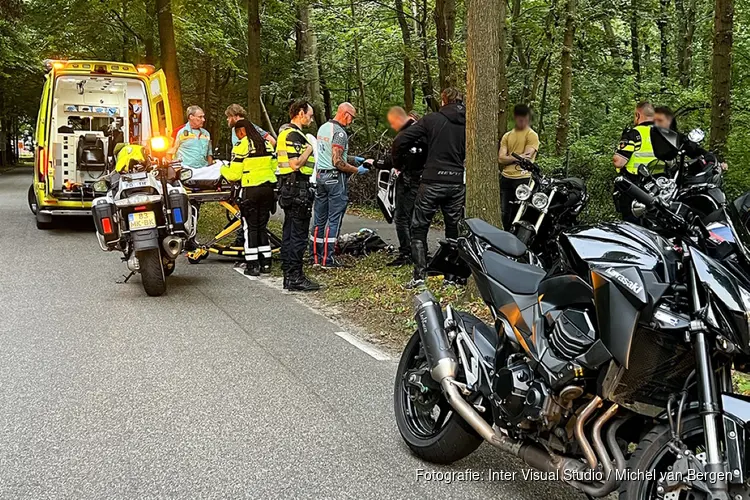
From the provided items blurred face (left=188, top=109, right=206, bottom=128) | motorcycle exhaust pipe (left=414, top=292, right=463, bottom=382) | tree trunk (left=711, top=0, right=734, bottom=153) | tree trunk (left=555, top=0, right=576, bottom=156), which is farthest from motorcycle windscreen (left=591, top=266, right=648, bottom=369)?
tree trunk (left=555, top=0, right=576, bottom=156)

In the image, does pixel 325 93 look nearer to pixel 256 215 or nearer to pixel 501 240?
pixel 256 215

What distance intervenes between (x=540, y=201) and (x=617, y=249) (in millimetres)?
3179

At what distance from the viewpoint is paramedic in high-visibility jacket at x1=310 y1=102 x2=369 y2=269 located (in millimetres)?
9297

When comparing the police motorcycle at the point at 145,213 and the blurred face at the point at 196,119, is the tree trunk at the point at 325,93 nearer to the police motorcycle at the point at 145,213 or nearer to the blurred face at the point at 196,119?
the blurred face at the point at 196,119

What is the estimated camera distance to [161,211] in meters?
8.16

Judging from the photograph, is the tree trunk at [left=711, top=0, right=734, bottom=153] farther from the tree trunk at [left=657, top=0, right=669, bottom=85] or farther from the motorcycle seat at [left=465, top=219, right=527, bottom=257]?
the tree trunk at [left=657, top=0, right=669, bottom=85]

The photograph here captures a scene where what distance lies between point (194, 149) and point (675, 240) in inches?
377

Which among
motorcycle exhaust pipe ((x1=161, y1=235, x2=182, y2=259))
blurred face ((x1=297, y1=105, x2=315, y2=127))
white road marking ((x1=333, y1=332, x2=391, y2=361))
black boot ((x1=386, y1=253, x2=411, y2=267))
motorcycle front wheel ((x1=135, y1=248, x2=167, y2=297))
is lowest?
white road marking ((x1=333, y1=332, x2=391, y2=361))

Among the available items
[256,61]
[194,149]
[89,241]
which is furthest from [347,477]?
[256,61]

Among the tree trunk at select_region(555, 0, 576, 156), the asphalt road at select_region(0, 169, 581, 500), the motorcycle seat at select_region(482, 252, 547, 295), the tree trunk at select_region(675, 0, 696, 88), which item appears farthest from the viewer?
Answer: the tree trunk at select_region(675, 0, 696, 88)

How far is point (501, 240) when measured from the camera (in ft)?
12.1

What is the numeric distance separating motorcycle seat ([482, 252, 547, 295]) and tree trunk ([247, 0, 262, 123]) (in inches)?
477

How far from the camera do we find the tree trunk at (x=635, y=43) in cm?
1795

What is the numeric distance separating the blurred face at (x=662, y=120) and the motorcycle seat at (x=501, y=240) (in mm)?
4854
